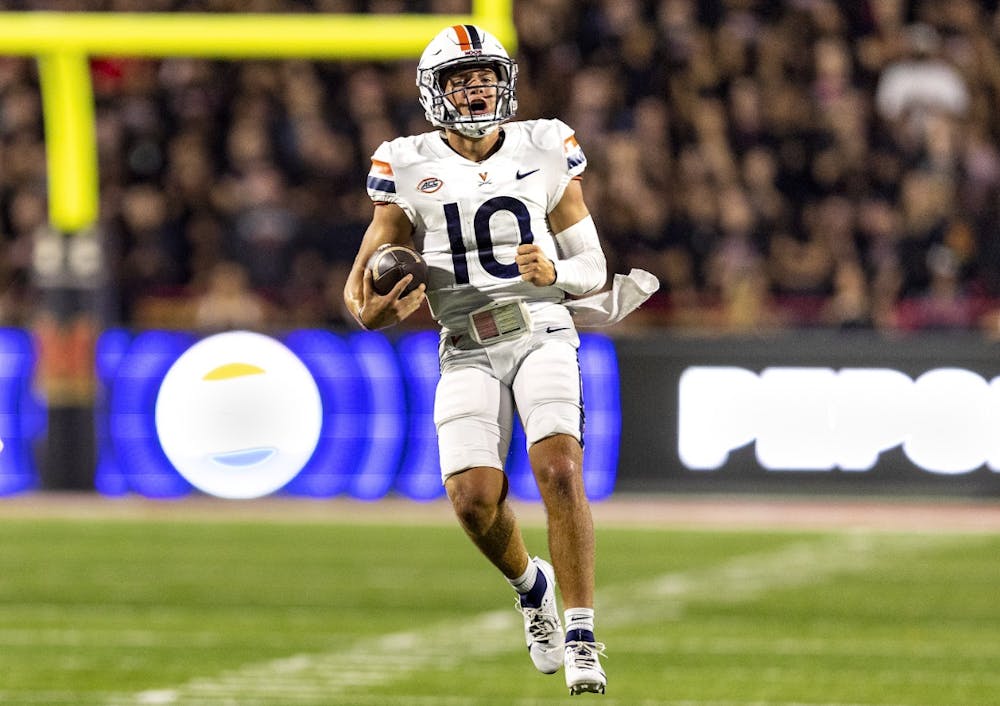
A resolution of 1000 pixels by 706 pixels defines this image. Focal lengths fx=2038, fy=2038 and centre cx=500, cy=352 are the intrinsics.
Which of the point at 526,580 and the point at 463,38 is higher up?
the point at 463,38

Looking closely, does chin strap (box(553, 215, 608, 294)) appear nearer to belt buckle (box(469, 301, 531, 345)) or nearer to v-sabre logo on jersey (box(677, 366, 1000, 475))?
belt buckle (box(469, 301, 531, 345))

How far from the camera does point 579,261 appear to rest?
5398mm

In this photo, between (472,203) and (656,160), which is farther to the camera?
(656,160)

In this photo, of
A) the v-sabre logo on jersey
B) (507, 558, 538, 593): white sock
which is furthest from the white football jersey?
the v-sabre logo on jersey

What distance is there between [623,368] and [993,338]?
2.19m

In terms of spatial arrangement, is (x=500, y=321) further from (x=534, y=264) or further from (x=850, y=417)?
(x=850, y=417)

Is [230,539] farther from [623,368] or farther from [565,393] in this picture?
[565,393]

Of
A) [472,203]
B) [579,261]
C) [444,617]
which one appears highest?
[472,203]

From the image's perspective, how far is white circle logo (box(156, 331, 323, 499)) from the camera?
12.3 meters

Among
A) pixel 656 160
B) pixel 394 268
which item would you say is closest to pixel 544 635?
pixel 394 268

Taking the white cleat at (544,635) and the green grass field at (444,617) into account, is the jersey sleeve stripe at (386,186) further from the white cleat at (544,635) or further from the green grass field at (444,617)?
the green grass field at (444,617)

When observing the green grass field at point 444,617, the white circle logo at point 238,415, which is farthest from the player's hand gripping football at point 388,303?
the white circle logo at point 238,415

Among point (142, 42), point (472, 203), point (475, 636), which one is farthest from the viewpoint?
point (142, 42)

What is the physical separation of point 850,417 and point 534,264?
23.8 ft
